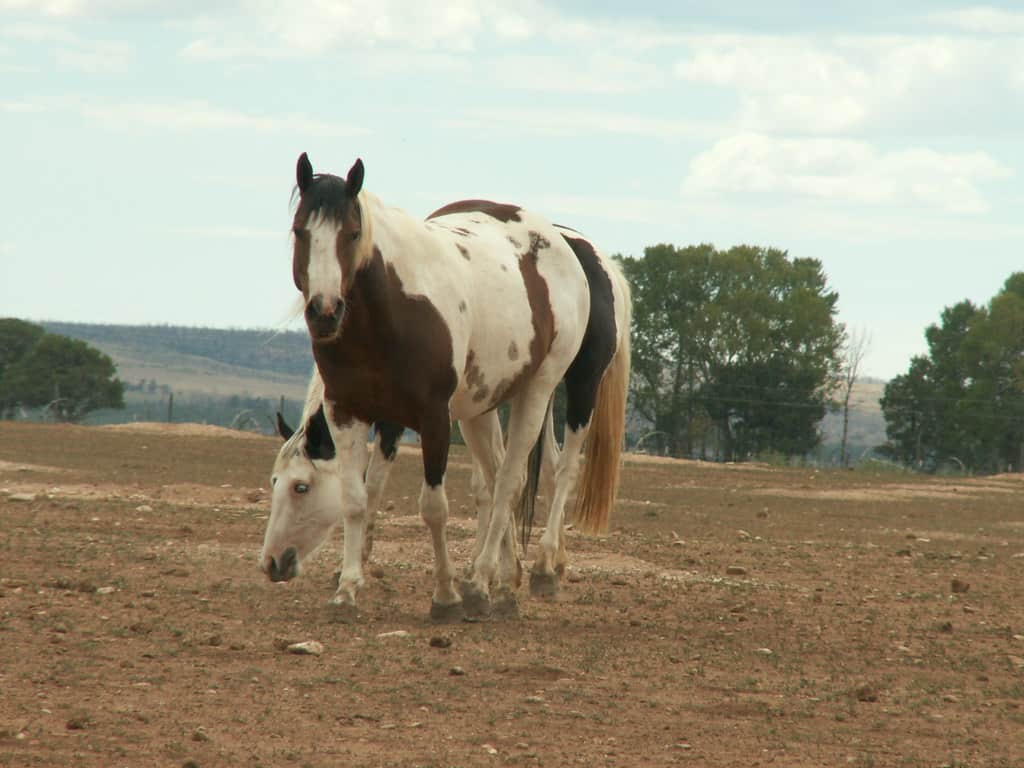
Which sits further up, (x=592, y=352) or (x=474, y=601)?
(x=592, y=352)

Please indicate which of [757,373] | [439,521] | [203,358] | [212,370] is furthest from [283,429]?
[203,358]

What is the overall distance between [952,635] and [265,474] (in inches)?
610

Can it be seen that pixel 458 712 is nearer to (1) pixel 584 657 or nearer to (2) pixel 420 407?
(1) pixel 584 657

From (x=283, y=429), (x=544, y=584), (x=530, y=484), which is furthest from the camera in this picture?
(x=530, y=484)

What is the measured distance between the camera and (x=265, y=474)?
73.9ft

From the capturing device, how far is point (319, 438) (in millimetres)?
8273

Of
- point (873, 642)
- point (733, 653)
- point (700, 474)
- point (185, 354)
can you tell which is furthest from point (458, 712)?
point (185, 354)

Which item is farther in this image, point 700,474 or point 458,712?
point 700,474

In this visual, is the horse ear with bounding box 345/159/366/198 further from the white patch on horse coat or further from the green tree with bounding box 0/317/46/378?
the green tree with bounding box 0/317/46/378

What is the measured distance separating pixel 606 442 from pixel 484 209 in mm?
2091

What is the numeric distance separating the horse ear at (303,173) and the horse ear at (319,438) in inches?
59.1

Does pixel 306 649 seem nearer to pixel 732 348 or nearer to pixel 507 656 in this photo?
pixel 507 656

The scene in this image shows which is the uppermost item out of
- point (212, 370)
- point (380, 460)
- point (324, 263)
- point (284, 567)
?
point (212, 370)

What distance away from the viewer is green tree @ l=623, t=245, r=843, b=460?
58500 millimetres
